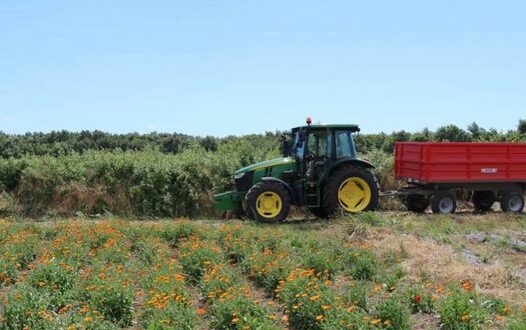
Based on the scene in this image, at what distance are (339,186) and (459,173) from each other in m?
3.74

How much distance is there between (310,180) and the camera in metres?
13.9

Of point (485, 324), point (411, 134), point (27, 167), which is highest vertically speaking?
point (411, 134)

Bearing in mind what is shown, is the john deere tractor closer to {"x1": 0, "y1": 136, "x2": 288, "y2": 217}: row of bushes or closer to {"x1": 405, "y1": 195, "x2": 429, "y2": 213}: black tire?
{"x1": 0, "y1": 136, "x2": 288, "y2": 217}: row of bushes

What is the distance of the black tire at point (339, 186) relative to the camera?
1362 centimetres

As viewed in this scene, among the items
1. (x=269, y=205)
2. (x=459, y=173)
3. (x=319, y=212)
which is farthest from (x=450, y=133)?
(x=269, y=205)

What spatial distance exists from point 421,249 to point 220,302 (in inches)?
170

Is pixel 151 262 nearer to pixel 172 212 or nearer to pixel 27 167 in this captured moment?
pixel 172 212

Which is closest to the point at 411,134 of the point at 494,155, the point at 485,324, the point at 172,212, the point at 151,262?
the point at 494,155

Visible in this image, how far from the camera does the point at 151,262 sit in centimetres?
970

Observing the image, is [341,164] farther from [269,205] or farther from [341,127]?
[269,205]

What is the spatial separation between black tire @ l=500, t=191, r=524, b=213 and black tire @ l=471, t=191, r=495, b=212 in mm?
389

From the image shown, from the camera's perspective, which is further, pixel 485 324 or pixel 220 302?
pixel 220 302

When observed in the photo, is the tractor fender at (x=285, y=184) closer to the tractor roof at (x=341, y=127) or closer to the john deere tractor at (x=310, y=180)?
the john deere tractor at (x=310, y=180)

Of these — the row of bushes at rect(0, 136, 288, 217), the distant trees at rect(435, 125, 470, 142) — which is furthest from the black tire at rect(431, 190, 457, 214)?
the distant trees at rect(435, 125, 470, 142)
